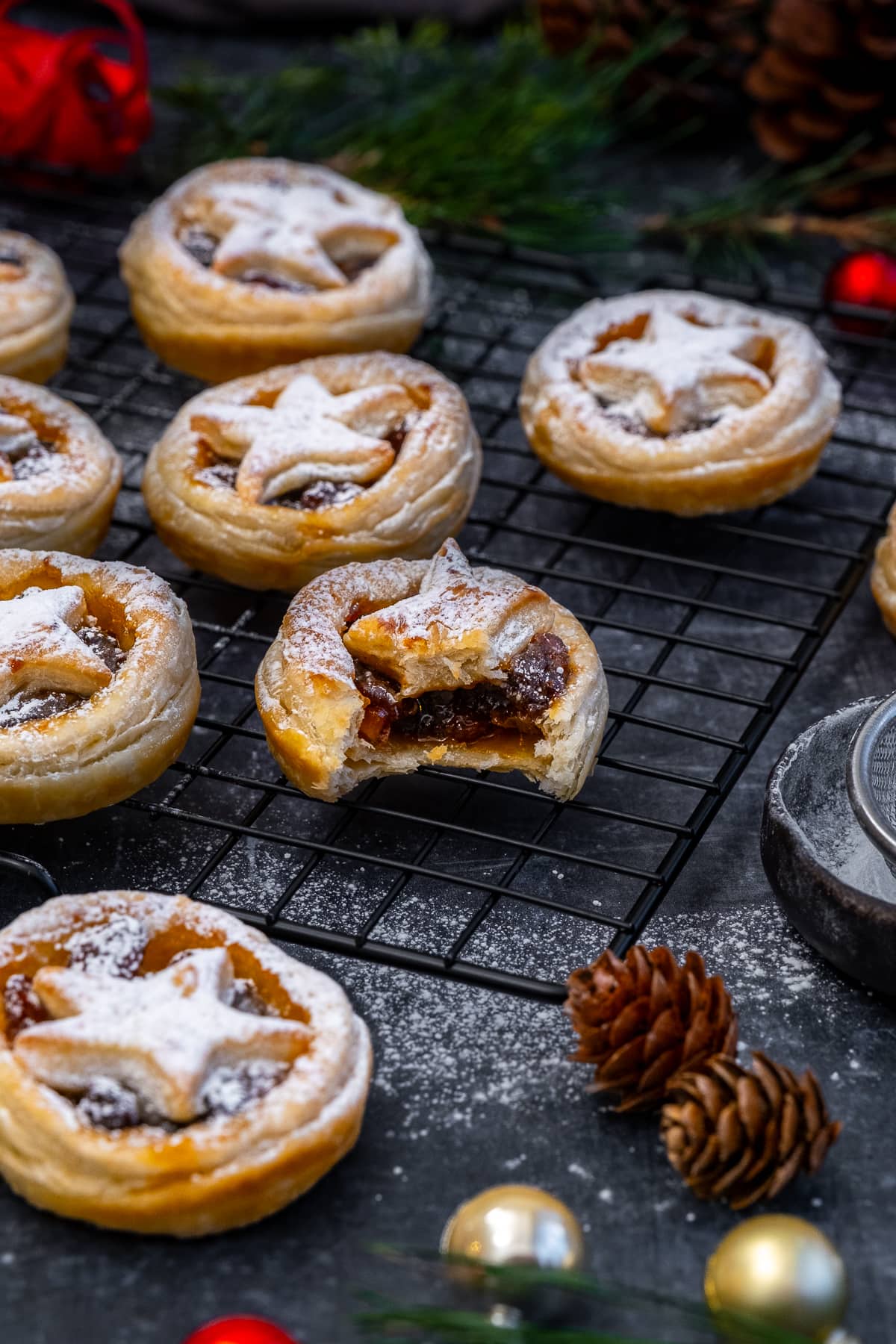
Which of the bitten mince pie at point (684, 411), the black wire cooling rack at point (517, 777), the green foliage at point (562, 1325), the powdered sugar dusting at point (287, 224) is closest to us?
the green foliage at point (562, 1325)

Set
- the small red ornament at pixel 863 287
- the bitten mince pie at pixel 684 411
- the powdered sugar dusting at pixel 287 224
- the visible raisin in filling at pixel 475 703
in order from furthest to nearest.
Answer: the small red ornament at pixel 863 287, the powdered sugar dusting at pixel 287 224, the bitten mince pie at pixel 684 411, the visible raisin in filling at pixel 475 703

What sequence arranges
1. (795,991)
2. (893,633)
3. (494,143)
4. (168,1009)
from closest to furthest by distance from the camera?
1. (168,1009)
2. (795,991)
3. (893,633)
4. (494,143)

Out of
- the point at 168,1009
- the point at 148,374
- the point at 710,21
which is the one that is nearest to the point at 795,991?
the point at 168,1009

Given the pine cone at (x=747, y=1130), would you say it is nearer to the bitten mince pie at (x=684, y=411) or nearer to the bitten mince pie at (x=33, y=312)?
the bitten mince pie at (x=684, y=411)

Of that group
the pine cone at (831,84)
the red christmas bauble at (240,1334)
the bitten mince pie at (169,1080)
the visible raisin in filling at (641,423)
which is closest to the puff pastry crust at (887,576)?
the visible raisin in filling at (641,423)

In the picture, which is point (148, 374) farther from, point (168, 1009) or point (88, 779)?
point (168, 1009)

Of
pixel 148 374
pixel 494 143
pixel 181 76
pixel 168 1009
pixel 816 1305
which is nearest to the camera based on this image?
pixel 816 1305

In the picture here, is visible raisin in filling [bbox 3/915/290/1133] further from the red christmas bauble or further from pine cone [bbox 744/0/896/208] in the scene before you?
pine cone [bbox 744/0/896/208]

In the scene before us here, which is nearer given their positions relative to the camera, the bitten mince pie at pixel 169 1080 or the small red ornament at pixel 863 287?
the bitten mince pie at pixel 169 1080
